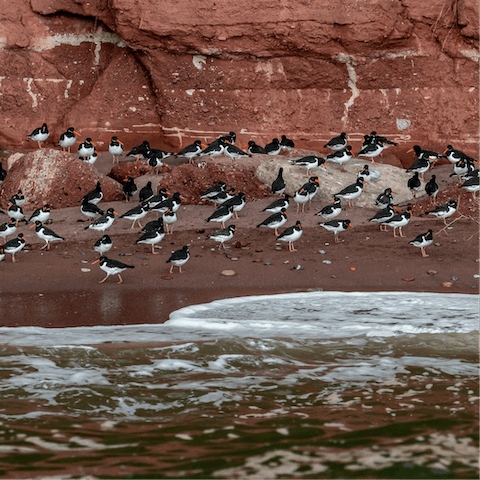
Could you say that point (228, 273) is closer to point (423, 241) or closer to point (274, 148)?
point (423, 241)

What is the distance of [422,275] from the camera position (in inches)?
473

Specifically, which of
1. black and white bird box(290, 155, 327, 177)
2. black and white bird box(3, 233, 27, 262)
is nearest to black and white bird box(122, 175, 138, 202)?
black and white bird box(290, 155, 327, 177)

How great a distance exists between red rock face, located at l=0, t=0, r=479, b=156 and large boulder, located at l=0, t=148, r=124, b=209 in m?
4.12

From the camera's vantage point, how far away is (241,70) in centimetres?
2102

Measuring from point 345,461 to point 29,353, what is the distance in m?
4.36

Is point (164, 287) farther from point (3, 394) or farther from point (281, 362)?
point (3, 394)

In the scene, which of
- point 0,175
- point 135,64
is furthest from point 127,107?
point 0,175

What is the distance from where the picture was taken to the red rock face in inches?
794

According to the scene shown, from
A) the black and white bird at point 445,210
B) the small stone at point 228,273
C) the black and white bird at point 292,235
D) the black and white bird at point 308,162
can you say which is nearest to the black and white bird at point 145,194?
the black and white bird at point 308,162

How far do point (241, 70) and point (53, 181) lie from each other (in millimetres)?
6936

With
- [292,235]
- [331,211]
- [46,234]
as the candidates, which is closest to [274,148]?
[331,211]

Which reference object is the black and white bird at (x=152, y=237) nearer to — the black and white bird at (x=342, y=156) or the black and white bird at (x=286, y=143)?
the black and white bird at (x=342, y=156)

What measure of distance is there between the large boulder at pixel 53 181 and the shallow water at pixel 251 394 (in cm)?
844

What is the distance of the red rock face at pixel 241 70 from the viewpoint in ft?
66.2
